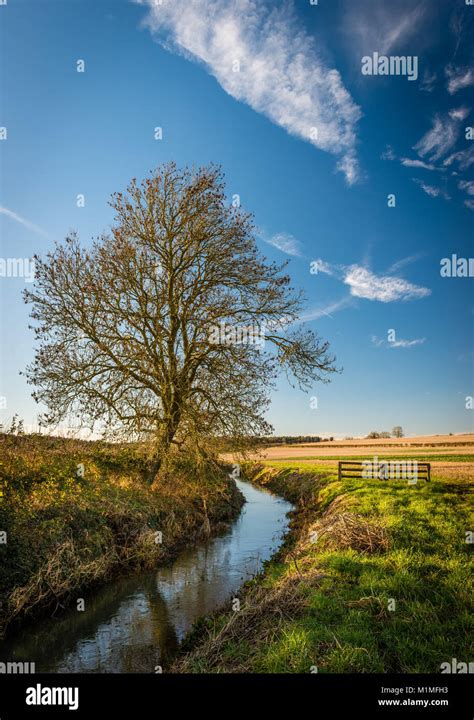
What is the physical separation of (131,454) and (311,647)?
1334cm

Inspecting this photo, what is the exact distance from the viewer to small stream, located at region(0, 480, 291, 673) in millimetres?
7965

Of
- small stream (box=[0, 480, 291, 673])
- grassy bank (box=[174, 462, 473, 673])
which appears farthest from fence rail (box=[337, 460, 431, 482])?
small stream (box=[0, 480, 291, 673])

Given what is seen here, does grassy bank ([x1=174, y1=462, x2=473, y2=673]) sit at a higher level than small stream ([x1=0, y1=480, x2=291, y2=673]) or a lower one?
higher

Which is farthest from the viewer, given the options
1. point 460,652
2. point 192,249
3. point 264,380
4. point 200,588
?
point 192,249

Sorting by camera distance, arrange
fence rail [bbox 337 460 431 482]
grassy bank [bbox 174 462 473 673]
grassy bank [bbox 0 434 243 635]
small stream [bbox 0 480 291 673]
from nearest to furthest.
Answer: grassy bank [bbox 174 462 473 673], small stream [bbox 0 480 291 673], grassy bank [bbox 0 434 243 635], fence rail [bbox 337 460 431 482]

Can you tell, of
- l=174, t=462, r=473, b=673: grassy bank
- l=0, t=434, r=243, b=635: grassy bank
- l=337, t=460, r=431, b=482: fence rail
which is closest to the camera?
l=174, t=462, r=473, b=673: grassy bank

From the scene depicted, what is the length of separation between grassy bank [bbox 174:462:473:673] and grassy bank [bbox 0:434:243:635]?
13.2 ft

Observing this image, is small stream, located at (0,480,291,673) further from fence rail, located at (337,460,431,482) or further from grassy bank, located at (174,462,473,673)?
fence rail, located at (337,460,431,482)

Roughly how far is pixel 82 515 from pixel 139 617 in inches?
155

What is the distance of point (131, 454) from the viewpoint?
18109mm

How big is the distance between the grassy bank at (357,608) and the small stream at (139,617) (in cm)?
84

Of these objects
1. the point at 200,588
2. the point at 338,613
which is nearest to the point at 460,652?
the point at 338,613

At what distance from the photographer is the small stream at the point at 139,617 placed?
314 inches
